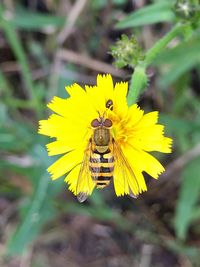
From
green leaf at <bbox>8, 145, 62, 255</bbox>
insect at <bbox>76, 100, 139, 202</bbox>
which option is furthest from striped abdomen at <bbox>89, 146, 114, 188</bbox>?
green leaf at <bbox>8, 145, 62, 255</bbox>

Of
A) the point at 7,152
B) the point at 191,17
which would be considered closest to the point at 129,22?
the point at 191,17

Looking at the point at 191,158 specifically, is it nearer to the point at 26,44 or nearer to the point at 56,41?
the point at 56,41

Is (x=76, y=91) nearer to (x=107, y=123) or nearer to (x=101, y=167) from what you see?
(x=107, y=123)

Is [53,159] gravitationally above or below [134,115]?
above

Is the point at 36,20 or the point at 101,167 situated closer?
the point at 101,167

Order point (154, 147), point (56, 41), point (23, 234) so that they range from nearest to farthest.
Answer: point (154, 147), point (23, 234), point (56, 41)

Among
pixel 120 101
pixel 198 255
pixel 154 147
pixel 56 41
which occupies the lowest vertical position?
pixel 198 255

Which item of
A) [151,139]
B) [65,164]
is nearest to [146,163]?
[151,139]

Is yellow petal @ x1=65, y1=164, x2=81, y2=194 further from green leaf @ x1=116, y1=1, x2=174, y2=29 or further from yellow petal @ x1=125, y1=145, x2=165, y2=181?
green leaf @ x1=116, y1=1, x2=174, y2=29
